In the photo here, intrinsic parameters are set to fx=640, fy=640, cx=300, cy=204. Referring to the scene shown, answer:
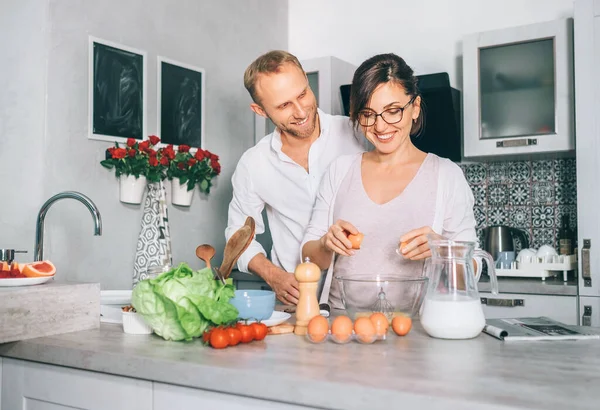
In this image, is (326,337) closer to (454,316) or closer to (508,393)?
(454,316)

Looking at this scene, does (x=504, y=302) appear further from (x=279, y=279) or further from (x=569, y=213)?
(x=279, y=279)

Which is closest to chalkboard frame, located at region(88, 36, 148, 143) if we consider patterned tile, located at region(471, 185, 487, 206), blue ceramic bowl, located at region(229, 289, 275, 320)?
blue ceramic bowl, located at region(229, 289, 275, 320)

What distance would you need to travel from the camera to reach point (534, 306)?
262 centimetres

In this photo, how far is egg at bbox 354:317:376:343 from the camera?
1.22 m

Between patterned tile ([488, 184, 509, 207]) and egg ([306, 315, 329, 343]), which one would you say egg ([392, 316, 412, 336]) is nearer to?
egg ([306, 315, 329, 343])

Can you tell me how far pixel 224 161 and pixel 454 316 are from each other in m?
2.25

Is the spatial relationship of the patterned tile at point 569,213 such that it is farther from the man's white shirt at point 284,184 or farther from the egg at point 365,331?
the egg at point 365,331

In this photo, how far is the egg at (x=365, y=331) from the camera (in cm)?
122

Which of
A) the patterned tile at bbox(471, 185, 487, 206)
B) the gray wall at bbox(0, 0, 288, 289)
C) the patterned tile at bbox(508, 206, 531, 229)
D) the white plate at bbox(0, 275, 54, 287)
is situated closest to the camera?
the white plate at bbox(0, 275, 54, 287)

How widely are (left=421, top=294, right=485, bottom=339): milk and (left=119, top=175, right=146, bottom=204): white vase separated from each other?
1718 millimetres

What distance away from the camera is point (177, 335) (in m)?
1.30

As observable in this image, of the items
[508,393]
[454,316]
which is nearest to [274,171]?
[454,316]

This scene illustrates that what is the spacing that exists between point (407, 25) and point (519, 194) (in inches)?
43.2

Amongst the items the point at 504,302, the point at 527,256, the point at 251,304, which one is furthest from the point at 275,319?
the point at 527,256
